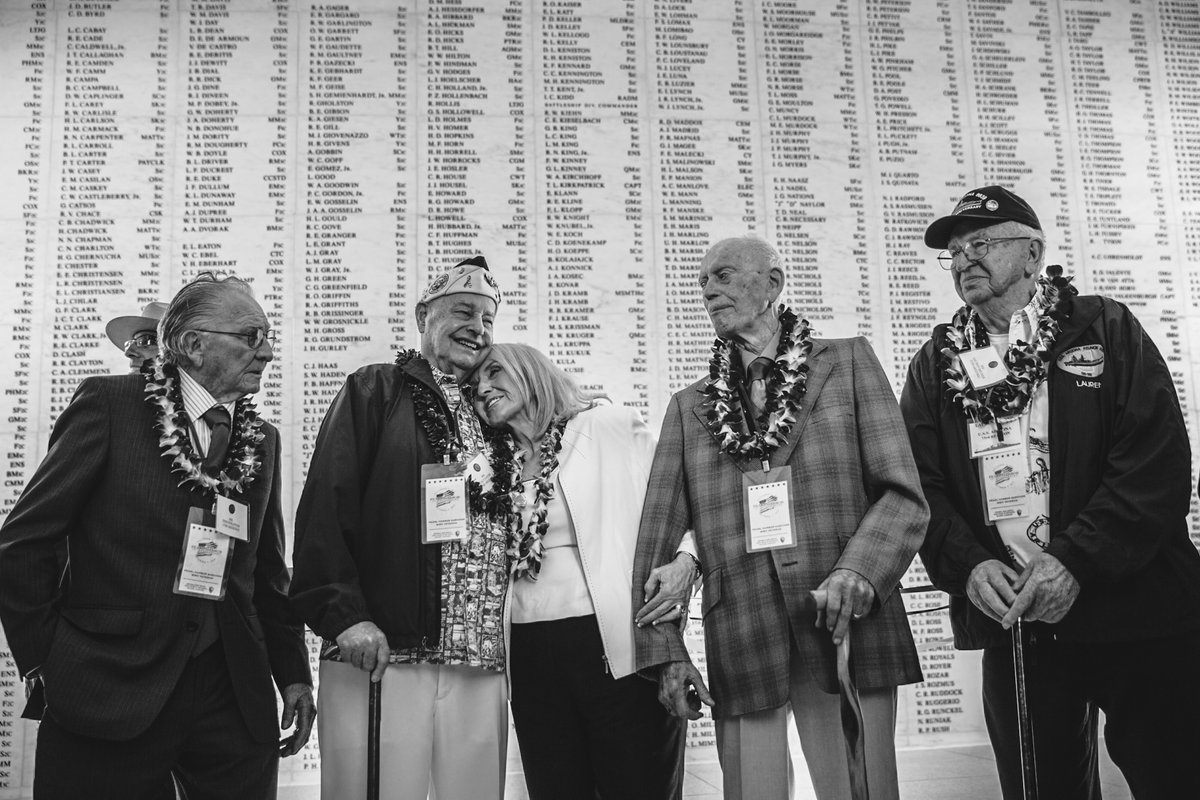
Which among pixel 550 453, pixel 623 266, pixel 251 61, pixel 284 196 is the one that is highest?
pixel 251 61

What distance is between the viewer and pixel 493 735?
7.36ft

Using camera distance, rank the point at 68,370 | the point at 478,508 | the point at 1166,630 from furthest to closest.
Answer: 1. the point at 68,370
2. the point at 478,508
3. the point at 1166,630

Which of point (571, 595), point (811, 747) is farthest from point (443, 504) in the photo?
point (811, 747)

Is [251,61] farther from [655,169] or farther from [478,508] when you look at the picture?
[478,508]

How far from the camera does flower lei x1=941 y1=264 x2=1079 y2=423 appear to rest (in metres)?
2.41

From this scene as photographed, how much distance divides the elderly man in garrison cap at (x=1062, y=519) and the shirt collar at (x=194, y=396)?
68.1 inches

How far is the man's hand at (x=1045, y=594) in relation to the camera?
7.11 ft

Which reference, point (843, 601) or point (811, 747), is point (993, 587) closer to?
point (843, 601)

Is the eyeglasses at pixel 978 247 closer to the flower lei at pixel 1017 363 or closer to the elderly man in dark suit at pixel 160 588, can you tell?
the flower lei at pixel 1017 363

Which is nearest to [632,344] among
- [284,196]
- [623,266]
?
[623,266]

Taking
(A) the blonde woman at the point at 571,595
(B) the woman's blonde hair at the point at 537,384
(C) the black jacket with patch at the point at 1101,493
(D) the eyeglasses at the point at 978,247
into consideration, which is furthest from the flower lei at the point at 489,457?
(D) the eyeglasses at the point at 978,247

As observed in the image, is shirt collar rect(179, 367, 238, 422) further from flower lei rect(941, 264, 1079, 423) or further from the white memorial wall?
flower lei rect(941, 264, 1079, 423)

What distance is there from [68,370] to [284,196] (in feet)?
3.48

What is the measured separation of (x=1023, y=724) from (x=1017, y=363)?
0.83 m
